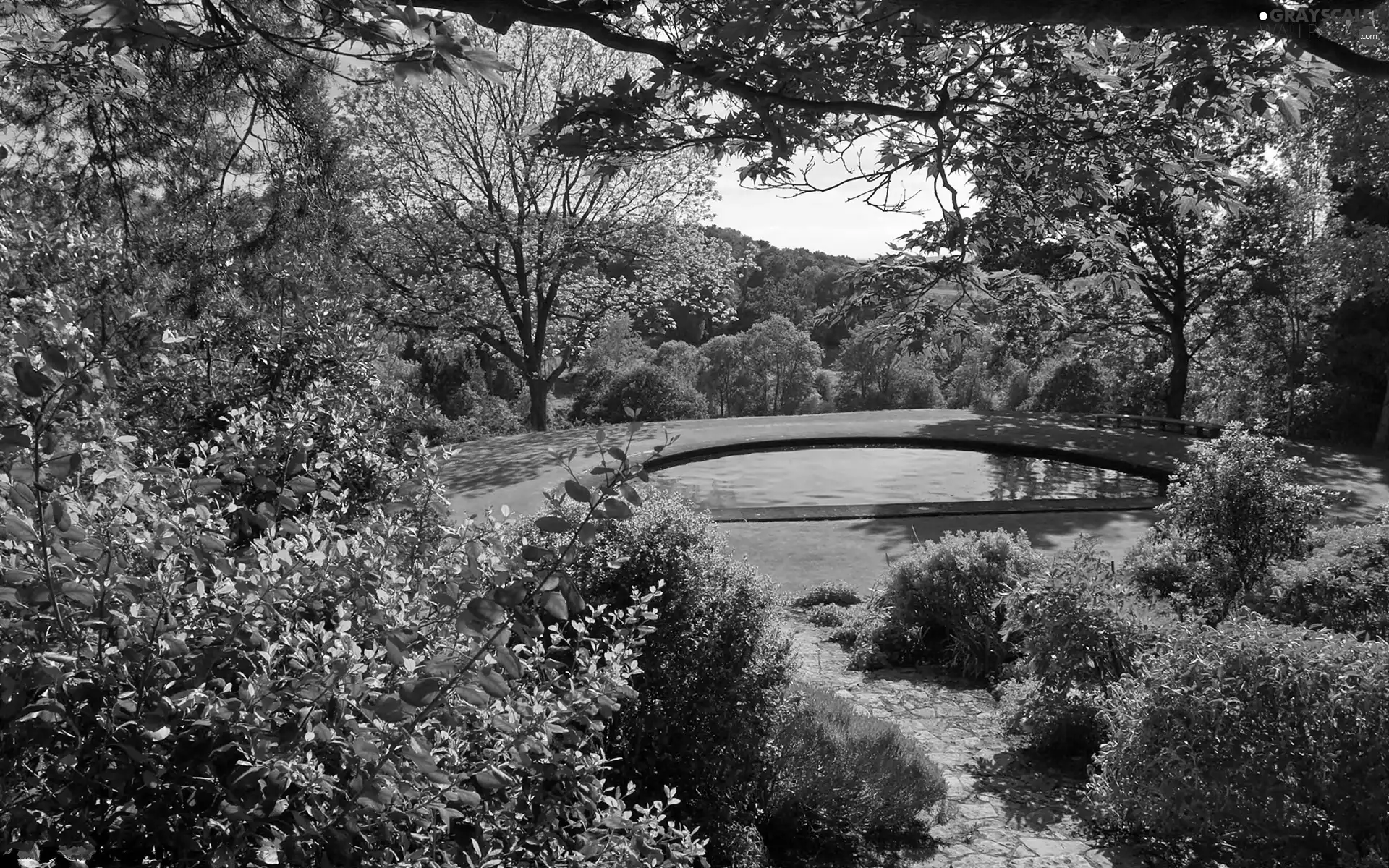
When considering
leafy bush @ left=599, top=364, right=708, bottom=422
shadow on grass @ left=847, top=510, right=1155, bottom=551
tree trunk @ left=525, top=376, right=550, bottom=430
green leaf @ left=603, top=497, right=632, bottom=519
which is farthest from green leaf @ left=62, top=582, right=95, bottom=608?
leafy bush @ left=599, top=364, right=708, bottom=422

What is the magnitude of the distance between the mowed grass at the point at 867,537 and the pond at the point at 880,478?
1.38m

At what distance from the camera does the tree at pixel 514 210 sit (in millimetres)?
18422

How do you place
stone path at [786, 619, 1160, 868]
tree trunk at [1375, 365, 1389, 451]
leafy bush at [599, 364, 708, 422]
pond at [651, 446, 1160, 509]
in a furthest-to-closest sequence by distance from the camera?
leafy bush at [599, 364, 708, 422], tree trunk at [1375, 365, 1389, 451], pond at [651, 446, 1160, 509], stone path at [786, 619, 1160, 868]

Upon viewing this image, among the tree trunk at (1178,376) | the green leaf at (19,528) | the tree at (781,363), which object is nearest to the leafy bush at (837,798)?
the green leaf at (19,528)

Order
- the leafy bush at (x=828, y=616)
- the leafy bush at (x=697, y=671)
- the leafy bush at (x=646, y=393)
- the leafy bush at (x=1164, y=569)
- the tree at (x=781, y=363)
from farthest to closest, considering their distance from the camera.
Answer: the tree at (x=781, y=363), the leafy bush at (x=646, y=393), the leafy bush at (x=828, y=616), the leafy bush at (x=1164, y=569), the leafy bush at (x=697, y=671)

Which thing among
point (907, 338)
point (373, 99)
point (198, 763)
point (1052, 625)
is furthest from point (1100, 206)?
point (373, 99)

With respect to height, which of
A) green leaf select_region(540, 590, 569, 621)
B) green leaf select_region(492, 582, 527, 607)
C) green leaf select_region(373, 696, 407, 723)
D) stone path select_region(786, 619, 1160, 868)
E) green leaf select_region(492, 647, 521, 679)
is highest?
green leaf select_region(492, 582, 527, 607)

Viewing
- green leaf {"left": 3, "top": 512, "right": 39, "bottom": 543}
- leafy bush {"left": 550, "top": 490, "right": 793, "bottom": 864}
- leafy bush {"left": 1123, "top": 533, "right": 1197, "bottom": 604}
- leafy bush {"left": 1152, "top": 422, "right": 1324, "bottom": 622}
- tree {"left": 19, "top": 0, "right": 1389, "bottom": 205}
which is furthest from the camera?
leafy bush {"left": 1123, "top": 533, "right": 1197, "bottom": 604}

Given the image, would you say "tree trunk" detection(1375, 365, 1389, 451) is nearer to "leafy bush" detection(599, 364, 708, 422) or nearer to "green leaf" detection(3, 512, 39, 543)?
"leafy bush" detection(599, 364, 708, 422)

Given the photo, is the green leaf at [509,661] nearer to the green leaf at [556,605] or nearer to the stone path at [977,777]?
the green leaf at [556,605]

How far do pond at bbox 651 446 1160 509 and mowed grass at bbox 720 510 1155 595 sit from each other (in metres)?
1.38

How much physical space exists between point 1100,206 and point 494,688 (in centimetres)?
423

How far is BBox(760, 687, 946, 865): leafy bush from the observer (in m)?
3.79

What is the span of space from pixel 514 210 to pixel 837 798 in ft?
59.5
